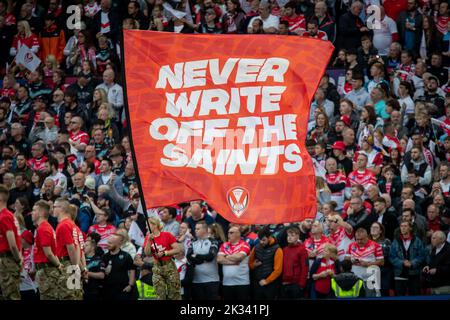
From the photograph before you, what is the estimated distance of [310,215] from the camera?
1188 centimetres

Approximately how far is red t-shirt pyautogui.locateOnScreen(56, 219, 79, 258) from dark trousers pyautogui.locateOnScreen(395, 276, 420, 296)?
4.25 metres

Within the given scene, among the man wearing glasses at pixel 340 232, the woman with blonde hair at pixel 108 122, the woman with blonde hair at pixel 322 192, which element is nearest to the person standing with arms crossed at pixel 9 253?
the man wearing glasses at pixel 340 232

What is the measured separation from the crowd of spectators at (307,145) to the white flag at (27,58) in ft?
0.42

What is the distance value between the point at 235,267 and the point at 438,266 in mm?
2612

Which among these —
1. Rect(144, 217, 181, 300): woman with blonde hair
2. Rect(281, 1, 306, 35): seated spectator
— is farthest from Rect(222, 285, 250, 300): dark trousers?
Rect(281, 1, 306, 35): seated spectator

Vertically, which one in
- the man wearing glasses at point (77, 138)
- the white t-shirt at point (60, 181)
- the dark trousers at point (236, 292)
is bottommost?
the dark trousers at point (236, 292)

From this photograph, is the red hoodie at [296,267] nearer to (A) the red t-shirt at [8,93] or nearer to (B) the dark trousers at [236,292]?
(B) the dark trousers at [236,292]

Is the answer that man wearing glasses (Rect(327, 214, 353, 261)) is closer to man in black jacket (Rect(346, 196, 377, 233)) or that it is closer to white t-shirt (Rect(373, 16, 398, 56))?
man in black jacket (Rect(346, 196, 377, 233))

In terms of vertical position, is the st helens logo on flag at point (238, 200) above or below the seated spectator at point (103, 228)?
above

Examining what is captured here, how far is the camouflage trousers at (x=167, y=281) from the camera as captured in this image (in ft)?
48.1

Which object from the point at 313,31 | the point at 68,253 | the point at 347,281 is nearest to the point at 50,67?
the point at 313,31

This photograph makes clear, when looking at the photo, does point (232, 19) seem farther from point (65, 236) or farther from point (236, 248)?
point (65, 236)

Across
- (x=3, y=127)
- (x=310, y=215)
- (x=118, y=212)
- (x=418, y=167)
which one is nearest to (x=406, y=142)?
(x=418, y=167)

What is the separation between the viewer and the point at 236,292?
50.2 ft
